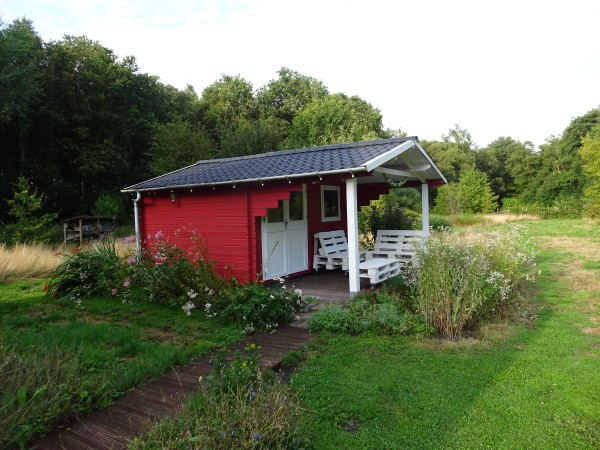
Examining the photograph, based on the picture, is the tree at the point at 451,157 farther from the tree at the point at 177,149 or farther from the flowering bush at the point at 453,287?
the flowering bush at the point at 453,287

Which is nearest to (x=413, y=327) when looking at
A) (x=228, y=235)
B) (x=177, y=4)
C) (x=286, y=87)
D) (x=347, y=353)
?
(x=347, y=353)

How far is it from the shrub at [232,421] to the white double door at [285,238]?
17.1 feet

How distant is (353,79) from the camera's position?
113ft

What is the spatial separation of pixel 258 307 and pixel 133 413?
2613mm

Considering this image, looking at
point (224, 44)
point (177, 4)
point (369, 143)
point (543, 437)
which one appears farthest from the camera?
point (224, 44)

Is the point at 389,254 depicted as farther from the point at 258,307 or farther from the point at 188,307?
the point at 188,307

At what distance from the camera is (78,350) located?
441 cm

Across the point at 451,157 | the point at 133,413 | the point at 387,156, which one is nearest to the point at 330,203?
the point at 387,156

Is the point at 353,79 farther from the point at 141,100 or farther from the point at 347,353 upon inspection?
the point at 347,353

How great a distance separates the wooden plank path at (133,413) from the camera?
277 centimetres

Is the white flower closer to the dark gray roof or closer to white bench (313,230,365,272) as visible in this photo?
the dark gray roof

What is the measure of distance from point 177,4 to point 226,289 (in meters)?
7.08

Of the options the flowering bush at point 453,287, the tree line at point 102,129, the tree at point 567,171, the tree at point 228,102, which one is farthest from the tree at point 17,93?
the tree at point 567,171

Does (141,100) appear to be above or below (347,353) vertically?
above
